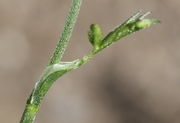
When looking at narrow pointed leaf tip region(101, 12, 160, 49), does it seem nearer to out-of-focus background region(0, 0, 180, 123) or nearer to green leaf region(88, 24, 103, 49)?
green leaf region(88, 24, 103, 49)

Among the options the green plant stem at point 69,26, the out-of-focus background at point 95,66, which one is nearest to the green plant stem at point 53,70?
the green plant stem at point 69,26

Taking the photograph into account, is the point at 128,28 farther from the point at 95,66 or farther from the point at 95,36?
the point at 95,66

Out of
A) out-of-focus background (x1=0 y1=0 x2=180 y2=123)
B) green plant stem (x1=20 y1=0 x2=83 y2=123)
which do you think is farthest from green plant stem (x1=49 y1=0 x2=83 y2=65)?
out-of-focus background (x1=0 y1=0 x2=180 y2=123)

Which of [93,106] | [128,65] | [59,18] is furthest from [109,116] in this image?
[59,18]

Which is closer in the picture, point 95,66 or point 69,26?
point 69,26

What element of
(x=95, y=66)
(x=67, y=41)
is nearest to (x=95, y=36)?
(x=67, y=41)
